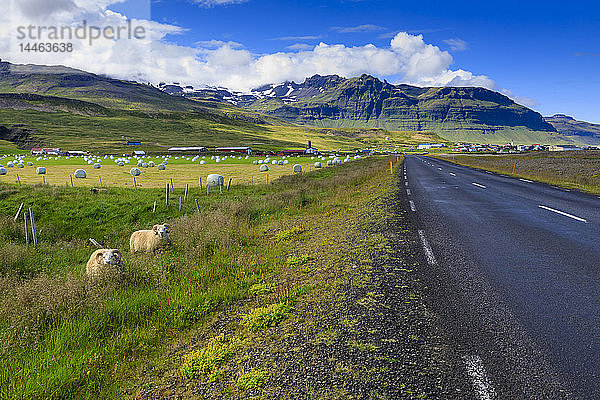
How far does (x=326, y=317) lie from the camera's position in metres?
5.39

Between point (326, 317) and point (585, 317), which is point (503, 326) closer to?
point (585, 317)

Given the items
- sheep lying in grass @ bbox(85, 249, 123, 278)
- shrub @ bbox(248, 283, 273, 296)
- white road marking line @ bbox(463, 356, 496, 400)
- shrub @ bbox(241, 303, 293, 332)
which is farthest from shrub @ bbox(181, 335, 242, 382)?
sheep lying in grass @ bbox(85, 249, 123, 278)

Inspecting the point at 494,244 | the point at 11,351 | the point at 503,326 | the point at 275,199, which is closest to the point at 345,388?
the point at 503,326

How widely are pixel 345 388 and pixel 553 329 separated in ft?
10.7

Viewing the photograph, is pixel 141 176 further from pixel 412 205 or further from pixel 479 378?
pixel 479 378

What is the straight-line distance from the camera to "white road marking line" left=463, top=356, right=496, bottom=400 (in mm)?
A: 3546

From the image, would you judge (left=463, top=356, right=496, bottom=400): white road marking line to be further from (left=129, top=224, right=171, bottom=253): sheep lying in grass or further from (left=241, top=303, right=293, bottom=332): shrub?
(left=129, top=224, right=171, bottom=253): sheep lying in grass

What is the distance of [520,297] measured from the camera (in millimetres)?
5785

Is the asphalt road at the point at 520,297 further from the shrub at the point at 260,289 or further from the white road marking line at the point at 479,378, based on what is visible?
the shrub at the point at 260,289

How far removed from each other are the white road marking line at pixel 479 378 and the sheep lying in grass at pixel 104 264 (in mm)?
8018

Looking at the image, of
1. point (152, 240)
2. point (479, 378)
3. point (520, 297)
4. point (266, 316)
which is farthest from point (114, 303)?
point (520, 297)

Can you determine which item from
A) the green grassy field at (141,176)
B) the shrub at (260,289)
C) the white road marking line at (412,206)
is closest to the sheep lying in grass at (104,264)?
the shrub at (260,289)

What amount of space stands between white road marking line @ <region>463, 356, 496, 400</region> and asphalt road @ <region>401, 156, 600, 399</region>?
0.01 metres

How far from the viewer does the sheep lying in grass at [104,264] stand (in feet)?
28.0
